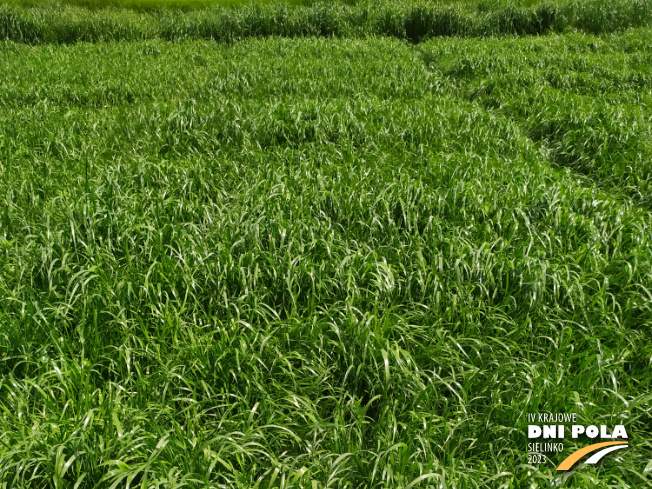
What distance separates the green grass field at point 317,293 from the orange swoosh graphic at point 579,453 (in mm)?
41

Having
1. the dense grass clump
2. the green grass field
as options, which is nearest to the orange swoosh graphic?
the green grass field

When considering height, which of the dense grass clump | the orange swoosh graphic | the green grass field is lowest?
the orange swoosh graphic

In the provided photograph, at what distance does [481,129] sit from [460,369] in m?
4.50

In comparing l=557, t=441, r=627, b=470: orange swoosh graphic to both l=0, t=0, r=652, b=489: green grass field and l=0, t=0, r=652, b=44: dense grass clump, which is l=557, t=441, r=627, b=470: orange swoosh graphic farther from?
l=0, t=0, r=652, b=44: dense grass clump

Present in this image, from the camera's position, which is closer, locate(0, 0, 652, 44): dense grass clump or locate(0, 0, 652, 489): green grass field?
locate(0, 0, 652, 489): green grass field

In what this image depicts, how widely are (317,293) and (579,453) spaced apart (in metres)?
1.83

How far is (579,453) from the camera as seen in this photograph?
2.36 metres

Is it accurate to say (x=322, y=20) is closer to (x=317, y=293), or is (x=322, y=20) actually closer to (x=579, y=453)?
(x=317, y=293)

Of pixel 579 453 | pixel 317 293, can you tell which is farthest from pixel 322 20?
pixel 579 453

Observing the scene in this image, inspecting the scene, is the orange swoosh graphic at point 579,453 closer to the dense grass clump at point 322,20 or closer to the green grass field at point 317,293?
the green grass field at point 317,293

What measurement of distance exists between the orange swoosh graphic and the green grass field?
41mm

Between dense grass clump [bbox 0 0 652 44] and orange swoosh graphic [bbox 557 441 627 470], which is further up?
dense grass clump [bbox 0 0 652 44]

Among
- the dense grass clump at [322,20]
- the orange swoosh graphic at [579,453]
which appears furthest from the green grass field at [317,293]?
the dense grass clump at [322,20]

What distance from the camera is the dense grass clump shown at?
516 inches
